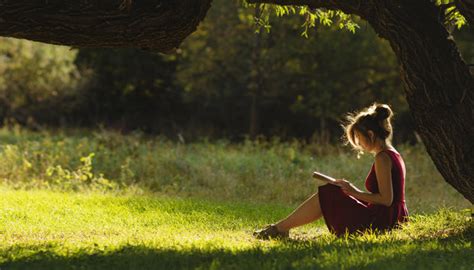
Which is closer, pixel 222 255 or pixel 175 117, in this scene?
pixel 222 255

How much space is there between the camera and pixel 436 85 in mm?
6676

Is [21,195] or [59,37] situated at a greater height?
[59,37]

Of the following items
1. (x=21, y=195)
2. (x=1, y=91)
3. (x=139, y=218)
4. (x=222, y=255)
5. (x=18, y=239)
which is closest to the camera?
(x=222, y=255)

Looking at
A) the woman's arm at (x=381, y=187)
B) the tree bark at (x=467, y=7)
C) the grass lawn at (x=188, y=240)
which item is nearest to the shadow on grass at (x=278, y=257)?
the grass lawn at (x=188, y=240)

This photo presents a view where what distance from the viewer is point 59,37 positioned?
→ 6.54m

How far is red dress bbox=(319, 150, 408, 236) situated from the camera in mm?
6733

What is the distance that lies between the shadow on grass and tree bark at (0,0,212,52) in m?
1.81

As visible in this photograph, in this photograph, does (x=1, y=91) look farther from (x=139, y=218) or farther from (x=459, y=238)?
(x=459, y=238)

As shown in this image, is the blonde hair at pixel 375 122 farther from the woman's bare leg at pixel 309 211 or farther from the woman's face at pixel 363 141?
the woman's bare leg at pixel 309 211

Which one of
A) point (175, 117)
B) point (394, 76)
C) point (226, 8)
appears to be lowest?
point (175, 117)

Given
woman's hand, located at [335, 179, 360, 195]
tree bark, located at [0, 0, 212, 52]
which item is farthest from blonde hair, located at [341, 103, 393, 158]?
tree bark, located at [0, 0, 212, 52]

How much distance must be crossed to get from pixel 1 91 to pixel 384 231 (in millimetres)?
18768

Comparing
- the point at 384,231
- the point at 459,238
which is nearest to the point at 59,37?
the point at 384,231

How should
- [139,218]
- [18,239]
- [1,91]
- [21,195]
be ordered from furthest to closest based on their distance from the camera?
[1,91] < [21,195] < [139,218] < [18,239]
